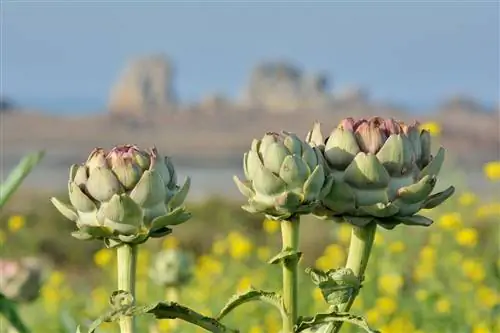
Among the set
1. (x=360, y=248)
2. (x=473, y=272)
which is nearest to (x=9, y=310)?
(x=360, y=248)

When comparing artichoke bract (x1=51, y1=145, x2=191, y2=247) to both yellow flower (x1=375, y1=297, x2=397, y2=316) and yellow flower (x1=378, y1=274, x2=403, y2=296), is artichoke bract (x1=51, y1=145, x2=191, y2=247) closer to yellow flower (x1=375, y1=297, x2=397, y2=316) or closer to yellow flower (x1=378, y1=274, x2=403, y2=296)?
yellow flower (x1=375, y1=297, x2=397, y2=316)

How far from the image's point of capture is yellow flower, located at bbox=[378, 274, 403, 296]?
383 centimetres

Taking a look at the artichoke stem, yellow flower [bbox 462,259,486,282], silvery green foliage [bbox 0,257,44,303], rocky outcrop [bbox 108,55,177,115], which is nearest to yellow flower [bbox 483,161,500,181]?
yellow flower [bbox 462,259,486,282]

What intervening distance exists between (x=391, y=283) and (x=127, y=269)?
2.88m

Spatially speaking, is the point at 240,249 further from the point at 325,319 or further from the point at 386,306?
the point at 325,319

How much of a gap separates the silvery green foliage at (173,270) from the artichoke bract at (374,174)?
152 cm

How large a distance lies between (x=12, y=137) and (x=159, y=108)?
881 centimetres

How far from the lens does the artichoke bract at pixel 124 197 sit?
1.02 m

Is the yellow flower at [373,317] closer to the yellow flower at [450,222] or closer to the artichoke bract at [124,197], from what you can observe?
the yellow flower at [450,222]

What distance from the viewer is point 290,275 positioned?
1.04 meters

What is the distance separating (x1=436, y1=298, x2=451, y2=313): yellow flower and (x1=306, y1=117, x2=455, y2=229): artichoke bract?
244 centimetres

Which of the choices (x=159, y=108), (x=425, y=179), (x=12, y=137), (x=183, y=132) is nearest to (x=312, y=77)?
(x=159, y=108)

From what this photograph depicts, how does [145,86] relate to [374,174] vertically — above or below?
below

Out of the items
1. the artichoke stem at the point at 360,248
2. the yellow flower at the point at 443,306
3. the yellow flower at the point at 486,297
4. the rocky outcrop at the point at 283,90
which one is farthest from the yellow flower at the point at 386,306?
the rocky outcrop at the point at 283,90
